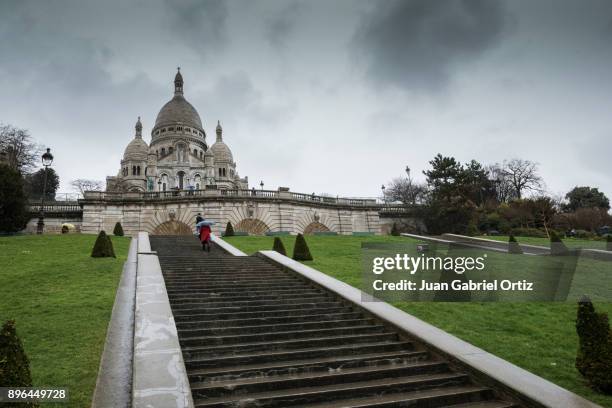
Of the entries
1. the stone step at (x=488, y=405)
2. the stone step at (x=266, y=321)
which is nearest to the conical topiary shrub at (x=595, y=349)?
the stone step at (x=488, y=405)

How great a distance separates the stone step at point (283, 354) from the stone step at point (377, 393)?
907 mm

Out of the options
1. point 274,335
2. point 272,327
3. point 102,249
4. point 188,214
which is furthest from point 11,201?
point 274,335

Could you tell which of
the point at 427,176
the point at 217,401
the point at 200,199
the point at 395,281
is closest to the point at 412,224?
the point at 427,176

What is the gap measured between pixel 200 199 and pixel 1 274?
1988cm

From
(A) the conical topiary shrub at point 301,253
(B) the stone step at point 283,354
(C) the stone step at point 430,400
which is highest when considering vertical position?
(A) the conical topiary shrub at point 301,253

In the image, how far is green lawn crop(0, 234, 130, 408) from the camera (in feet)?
19.1

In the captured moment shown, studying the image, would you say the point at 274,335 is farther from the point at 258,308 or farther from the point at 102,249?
the point at 102,249

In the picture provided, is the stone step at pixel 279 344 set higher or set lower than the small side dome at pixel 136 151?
lower

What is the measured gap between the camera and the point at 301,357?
6770 mm

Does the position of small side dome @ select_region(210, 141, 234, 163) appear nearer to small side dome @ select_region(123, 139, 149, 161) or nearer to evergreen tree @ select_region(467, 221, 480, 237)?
small side dome @ select_region(123, 139, 149, 161)

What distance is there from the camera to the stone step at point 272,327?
24.8ft

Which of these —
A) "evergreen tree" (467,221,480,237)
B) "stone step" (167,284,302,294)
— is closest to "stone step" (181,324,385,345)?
"stone step" (167,284,302,294)

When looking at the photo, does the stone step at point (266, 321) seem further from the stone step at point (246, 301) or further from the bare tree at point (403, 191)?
the bare tree at point (403, 191)

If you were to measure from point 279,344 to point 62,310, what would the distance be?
16.8 feet
